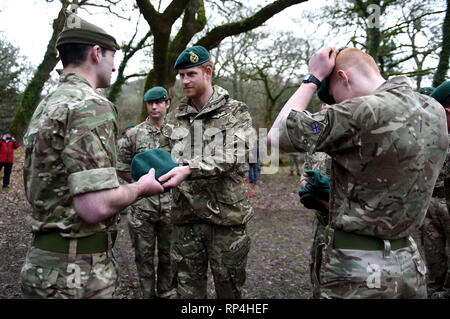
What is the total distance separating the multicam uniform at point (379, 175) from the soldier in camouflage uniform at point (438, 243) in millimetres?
2859

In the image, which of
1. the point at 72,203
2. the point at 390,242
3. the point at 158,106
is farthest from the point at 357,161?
the point at 158,106

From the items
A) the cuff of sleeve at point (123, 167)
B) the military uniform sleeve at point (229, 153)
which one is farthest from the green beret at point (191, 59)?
the cuff of sleeve at point (123, 167)

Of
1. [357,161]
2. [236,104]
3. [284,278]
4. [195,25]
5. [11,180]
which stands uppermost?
[195,25]

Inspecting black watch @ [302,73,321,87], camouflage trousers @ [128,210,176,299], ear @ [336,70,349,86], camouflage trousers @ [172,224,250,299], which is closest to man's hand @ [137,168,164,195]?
camouflage trousers @ [172,224,250,299]

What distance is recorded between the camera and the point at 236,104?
3.46 metres

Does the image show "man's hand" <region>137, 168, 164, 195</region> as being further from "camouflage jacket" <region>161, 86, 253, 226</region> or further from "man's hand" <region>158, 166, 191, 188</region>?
"camouflage jacket" <region>161, 86, 253, 226</region>

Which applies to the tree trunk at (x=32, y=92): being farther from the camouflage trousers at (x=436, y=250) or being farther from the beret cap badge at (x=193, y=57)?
the camouflage trousers at (x=436, y=250)

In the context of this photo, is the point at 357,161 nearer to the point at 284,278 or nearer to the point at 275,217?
the point at 284,278

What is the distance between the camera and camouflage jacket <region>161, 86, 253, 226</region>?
3209mm

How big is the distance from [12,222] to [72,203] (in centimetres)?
772

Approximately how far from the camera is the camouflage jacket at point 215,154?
321 cm

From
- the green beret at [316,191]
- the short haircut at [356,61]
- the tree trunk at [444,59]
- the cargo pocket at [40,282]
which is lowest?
the cargo pocket at [40,282]

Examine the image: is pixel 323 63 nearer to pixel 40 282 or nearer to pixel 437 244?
pixel 40 282

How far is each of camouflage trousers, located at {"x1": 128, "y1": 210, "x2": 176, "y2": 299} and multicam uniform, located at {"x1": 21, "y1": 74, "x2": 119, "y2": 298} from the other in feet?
8.12
